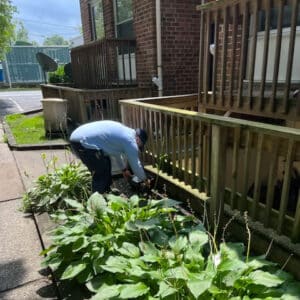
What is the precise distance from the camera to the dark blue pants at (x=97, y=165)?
11.9 feet

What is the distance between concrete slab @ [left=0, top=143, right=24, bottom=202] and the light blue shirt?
1.44 metres

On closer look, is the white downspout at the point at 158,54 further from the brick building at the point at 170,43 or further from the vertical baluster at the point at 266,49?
the vertical baluster at the point at 266,49

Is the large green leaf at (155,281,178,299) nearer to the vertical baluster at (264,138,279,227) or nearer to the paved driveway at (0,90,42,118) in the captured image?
the vertical baluster at (264,138,279,227)

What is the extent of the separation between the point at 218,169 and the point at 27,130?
6642mm

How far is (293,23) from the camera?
10.8ft

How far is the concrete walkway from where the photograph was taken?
253 centimetres

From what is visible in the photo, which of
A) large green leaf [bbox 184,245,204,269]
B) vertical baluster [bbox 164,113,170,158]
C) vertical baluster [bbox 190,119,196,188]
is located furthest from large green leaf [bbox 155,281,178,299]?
vertical baluster [bbox 164,113,170,158]

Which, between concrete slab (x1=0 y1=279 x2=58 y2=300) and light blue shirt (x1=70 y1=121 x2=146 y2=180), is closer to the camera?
concrete slab (x1=0 y1=279 x2=58 y2=300)

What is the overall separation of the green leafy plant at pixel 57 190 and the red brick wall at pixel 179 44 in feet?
11.8

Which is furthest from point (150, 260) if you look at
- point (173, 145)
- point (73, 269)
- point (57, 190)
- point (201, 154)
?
point (57, 190)

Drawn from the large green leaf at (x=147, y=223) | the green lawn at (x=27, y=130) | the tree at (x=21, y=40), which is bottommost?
the green lawn at (x=27, y=130)

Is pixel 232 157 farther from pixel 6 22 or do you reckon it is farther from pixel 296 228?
→ pixel 6 22

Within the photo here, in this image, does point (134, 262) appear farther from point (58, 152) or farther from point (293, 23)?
point (58, 152)

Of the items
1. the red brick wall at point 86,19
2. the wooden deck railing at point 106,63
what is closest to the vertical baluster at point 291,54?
the wooden deck railing at point 106,63
